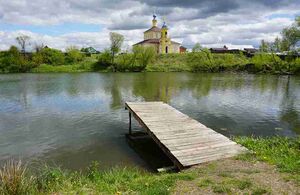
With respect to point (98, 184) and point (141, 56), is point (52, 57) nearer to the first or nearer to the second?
point (141, 56)

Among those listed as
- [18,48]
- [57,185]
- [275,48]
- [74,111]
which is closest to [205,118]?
[74,111]

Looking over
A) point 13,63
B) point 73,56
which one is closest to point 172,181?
point 13,63

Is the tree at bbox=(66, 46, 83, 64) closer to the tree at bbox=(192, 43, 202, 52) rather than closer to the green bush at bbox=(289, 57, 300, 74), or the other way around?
the tree at bbox=(192, 43, 202, 52)

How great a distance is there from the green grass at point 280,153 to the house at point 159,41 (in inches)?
3668

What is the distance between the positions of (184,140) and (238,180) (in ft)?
13.3

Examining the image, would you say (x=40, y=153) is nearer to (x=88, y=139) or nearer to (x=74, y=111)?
(x=88, y=139)

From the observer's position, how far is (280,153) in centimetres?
1012

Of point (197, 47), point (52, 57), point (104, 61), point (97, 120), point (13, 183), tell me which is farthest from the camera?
point (52, 57)

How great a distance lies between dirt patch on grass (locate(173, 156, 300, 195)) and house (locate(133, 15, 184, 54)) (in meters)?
95.9

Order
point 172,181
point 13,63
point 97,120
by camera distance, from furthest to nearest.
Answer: point 13,63 → point 97,120 → point 172,181

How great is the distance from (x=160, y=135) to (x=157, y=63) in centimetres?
6851

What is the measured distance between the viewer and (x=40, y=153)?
13.3m

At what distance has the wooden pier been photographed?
973cm

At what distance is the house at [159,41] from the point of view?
104 metres
